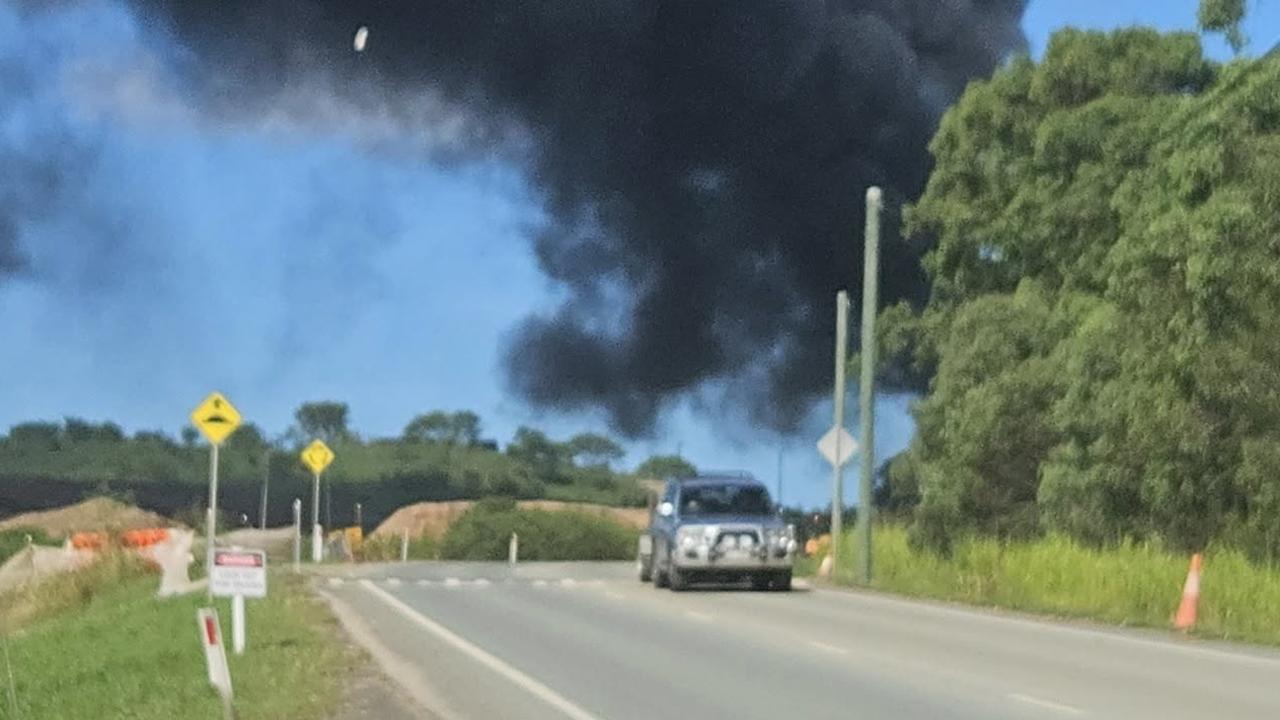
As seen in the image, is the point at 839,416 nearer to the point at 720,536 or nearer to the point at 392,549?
the point at 720,536

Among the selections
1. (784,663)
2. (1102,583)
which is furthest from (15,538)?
(784,663)

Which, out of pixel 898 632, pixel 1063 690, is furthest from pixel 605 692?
pixel 898 632

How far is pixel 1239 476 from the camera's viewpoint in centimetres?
2886

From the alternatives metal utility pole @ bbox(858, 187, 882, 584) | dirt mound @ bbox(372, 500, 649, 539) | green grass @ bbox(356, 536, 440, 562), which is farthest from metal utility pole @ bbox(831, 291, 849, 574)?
dirt mound @ bbox(372, 500, 649, 539)

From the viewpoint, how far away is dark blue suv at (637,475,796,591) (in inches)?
1259

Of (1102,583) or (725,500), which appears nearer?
(1102,583)

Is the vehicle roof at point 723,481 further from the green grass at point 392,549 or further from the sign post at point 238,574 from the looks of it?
the green grass at point 392,549

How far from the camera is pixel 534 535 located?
82938 mm

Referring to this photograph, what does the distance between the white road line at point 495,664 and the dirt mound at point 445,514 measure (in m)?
58.9

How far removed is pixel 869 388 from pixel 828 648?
18170mm

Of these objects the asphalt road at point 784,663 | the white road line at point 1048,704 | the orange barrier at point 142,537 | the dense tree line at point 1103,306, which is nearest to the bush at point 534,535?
the dense tree line at point 1103,306

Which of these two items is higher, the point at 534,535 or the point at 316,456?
the point at 316,456

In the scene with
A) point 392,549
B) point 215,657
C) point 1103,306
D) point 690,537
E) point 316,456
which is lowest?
point 215,657

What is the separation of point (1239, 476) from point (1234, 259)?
332 centimetres
